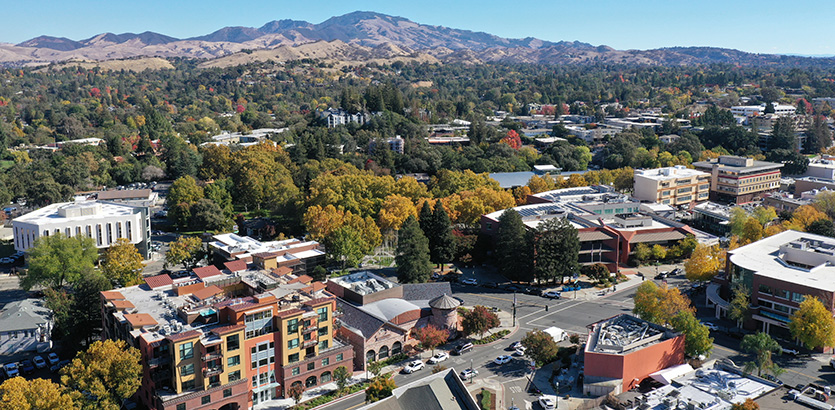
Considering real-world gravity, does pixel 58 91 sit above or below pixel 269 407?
above

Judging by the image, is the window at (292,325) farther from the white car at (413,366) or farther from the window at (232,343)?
the white car at (413,366)

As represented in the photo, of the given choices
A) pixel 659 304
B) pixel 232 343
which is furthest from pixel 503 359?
pixel 232 343

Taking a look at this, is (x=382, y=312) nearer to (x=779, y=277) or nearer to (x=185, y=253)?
(x=185, y=253)

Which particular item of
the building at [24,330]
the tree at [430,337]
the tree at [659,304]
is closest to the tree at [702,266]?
the tree at [659,304]

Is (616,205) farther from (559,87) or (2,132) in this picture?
(559,87)

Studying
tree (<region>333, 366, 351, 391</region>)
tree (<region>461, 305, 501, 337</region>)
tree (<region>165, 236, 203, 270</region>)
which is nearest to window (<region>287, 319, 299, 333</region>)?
tree (<region>333, 366, 351, 391</region>)

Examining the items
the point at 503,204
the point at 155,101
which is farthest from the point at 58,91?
the point at 503,204
